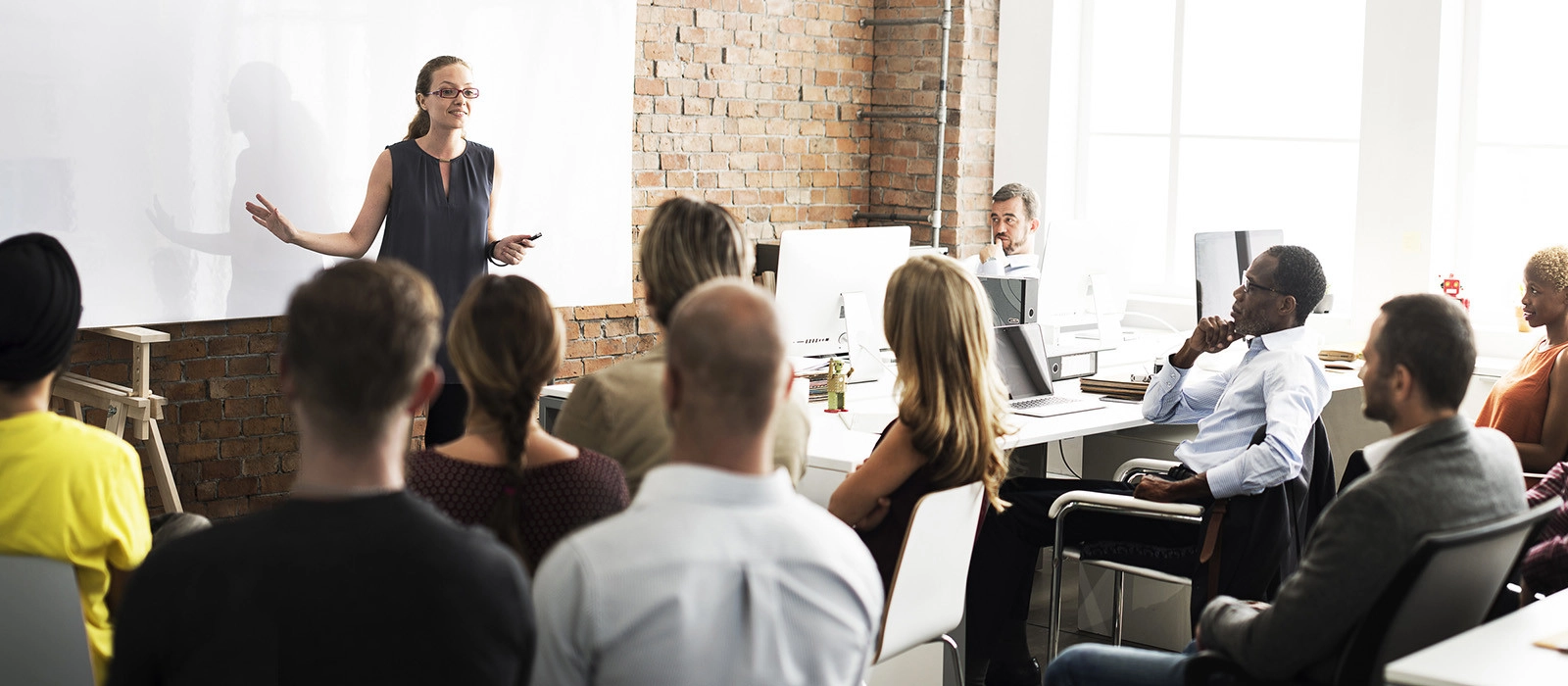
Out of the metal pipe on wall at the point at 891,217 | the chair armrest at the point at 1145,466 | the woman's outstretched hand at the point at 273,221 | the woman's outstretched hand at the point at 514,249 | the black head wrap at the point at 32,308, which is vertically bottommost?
the chair armrest at the point at 1145,466

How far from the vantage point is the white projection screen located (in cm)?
399

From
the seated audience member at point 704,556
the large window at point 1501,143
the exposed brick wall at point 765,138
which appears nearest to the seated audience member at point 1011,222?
the exposed brick wall at point 765,138

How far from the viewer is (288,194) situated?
4566 mm

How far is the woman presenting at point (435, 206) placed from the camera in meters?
4.19

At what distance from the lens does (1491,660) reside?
1.95m

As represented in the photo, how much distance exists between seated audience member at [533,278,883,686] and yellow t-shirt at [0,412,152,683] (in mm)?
814

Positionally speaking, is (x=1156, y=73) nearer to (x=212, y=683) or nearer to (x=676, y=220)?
(x=676, y=220)

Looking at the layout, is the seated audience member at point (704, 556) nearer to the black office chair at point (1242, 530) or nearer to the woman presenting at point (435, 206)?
the black office chair at point (1242, 530)

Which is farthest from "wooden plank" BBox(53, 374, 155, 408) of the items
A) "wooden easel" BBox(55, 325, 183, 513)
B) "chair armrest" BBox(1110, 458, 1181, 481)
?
"chair armrest" BBox(1110, 458, 1181, 481)

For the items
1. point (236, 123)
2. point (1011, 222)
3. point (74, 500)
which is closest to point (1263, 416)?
point (74, 500)

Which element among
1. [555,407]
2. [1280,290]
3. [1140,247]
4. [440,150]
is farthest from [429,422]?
[1140,247]

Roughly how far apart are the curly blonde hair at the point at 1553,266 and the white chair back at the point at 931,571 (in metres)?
1.78

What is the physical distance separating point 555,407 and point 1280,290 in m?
1.89

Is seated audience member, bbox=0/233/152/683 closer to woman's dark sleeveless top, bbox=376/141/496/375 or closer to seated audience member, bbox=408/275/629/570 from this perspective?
seated audience member, bbox=408/275/629/570
